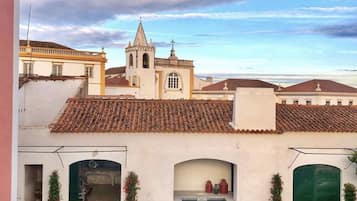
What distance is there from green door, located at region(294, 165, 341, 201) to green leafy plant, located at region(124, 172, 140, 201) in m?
1.99

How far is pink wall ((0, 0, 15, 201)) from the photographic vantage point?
0.94 meters

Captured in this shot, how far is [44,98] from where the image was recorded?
603 cm

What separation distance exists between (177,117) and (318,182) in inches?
76.8

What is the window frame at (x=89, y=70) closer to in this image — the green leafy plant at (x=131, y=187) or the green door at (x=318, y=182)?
the green leafy plant at (x=131, y=187)

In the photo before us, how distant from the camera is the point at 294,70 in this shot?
511cm

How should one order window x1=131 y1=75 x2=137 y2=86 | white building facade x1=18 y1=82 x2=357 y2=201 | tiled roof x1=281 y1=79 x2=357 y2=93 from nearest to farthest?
white building facade x1=18 y1=82 x2=357 y2=201
tiled roof x1=281 y1=79 x2=357 y2=93
window x1=131 y1=75 x2=137 y2=86

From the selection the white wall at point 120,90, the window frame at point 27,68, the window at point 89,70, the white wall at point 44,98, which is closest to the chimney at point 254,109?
the white wall at point 44,98

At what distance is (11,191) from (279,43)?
10.9 ft

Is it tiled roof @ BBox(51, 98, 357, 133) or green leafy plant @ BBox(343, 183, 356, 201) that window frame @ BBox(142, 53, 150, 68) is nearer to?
tiled roof @ BBox(51, 98, 357, 133)

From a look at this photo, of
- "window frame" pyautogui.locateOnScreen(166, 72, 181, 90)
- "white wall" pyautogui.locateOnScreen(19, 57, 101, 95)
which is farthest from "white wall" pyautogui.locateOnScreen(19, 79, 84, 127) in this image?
"window frame" pyautogui.locateOnScreen(166, 72, 181, 90)

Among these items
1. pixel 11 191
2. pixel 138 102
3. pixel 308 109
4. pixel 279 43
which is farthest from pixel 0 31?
pixel 308 109

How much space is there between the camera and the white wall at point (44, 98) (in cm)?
575

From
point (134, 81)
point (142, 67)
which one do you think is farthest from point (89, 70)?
point (142, 67)

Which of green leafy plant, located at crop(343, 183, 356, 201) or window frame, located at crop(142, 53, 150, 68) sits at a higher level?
window frame, located at crop(142, 53, 150, 68)
